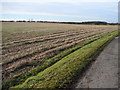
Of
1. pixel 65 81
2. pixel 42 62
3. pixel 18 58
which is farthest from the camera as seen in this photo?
pixel 18 58

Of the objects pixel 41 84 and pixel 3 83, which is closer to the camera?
pixel 41 84

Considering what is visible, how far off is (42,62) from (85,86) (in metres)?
3.49

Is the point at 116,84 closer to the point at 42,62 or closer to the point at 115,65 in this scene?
the point at 115,65

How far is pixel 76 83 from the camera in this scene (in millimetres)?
5055

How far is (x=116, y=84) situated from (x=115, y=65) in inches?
89.4

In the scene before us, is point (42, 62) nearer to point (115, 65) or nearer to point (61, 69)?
point (61, 69)

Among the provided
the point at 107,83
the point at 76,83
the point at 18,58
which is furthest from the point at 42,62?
the point at 107,83

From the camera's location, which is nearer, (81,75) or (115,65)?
(81,75)

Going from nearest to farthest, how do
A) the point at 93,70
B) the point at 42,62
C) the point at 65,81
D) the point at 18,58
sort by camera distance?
the point at 65,81
the point at 93,70
the point at 42,62
the point at 18,58

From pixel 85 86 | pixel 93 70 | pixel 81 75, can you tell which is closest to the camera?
pixel 85 86

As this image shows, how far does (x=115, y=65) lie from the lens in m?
7.03

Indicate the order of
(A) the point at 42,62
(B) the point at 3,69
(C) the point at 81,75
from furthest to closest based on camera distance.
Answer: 1. (A) the point at 42,62
2. (B) the point at 3,69
3. (C) the point at 81,75

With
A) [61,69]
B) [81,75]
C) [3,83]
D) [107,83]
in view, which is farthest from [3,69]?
[107,83]

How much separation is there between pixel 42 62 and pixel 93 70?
2735 millimetres
